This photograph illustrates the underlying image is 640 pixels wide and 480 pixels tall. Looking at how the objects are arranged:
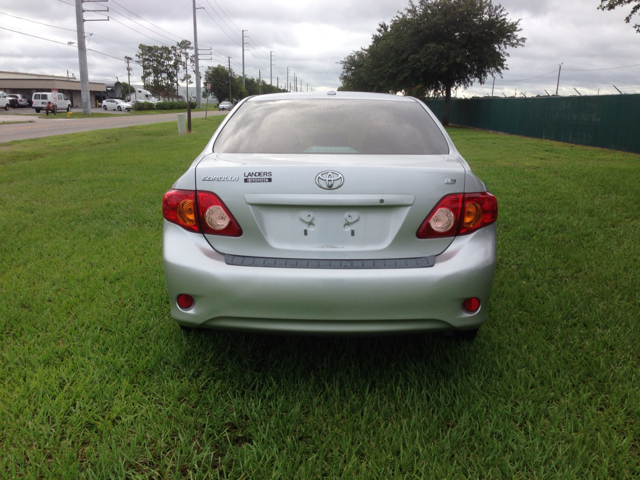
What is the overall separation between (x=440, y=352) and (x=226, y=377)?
1.30m

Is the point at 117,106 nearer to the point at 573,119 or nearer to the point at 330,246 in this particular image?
the point at 573,119

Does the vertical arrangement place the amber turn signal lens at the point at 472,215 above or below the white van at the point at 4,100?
below

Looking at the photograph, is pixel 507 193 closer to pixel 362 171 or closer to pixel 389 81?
pixel 362 171

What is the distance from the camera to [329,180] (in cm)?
233

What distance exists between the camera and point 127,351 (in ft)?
9.73

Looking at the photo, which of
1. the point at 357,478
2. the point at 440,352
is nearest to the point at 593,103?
the point at 440,352

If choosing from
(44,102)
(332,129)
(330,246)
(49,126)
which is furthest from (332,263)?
(44,102)

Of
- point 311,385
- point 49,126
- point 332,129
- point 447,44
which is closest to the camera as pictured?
point 311,385

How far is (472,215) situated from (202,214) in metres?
1.34

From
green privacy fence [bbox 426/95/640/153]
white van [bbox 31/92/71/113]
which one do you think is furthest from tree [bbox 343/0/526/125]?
white van [bbox 31/92/71/113]

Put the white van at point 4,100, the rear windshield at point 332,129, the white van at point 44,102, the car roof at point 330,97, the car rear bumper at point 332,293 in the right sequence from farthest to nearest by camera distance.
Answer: the white van at point 4,100, the white van at point 44,102, the car roof at point 330,97, the rear windshield at point 332,129, the car rear bumper at point 332,293

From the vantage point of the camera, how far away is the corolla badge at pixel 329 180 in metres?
2.32

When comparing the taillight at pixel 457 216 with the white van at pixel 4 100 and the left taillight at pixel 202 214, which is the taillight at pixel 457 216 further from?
the white van at pixel 4 100

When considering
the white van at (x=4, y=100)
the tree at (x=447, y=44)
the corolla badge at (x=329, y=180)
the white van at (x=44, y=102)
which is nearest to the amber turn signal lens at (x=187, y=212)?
the corolla badge at (x=329, y=180)
